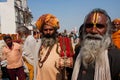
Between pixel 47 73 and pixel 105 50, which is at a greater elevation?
pixel 105 50

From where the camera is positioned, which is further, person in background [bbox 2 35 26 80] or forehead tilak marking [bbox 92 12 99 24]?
person in background [bbox 2 35 26 80]

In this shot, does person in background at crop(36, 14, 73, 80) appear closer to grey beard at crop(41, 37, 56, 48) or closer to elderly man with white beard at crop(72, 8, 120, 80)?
grey beard at crop(41, 37, 56, 48)

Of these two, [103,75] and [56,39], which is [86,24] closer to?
[103,75]

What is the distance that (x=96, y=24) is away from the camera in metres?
3.38

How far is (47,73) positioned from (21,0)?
62.6 metres

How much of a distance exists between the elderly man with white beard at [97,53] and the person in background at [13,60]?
6494 millimetres

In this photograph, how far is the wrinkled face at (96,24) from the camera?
3.37 metres

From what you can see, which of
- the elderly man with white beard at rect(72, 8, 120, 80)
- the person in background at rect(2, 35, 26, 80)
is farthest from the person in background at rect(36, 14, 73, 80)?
the person in background at rect(2, 35, 26, 80)

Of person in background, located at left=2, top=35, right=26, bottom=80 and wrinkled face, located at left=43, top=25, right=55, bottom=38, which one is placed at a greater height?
wrinkled face, located at left=43, top=25, right=55, bottom=38

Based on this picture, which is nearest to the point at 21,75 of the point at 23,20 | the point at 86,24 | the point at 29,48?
the point at 29,48

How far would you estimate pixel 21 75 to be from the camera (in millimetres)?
9836

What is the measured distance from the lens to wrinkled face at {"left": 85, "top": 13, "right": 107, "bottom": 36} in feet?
11.1

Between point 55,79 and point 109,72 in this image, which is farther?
point 55,79

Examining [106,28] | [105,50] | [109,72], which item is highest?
[106,28]
